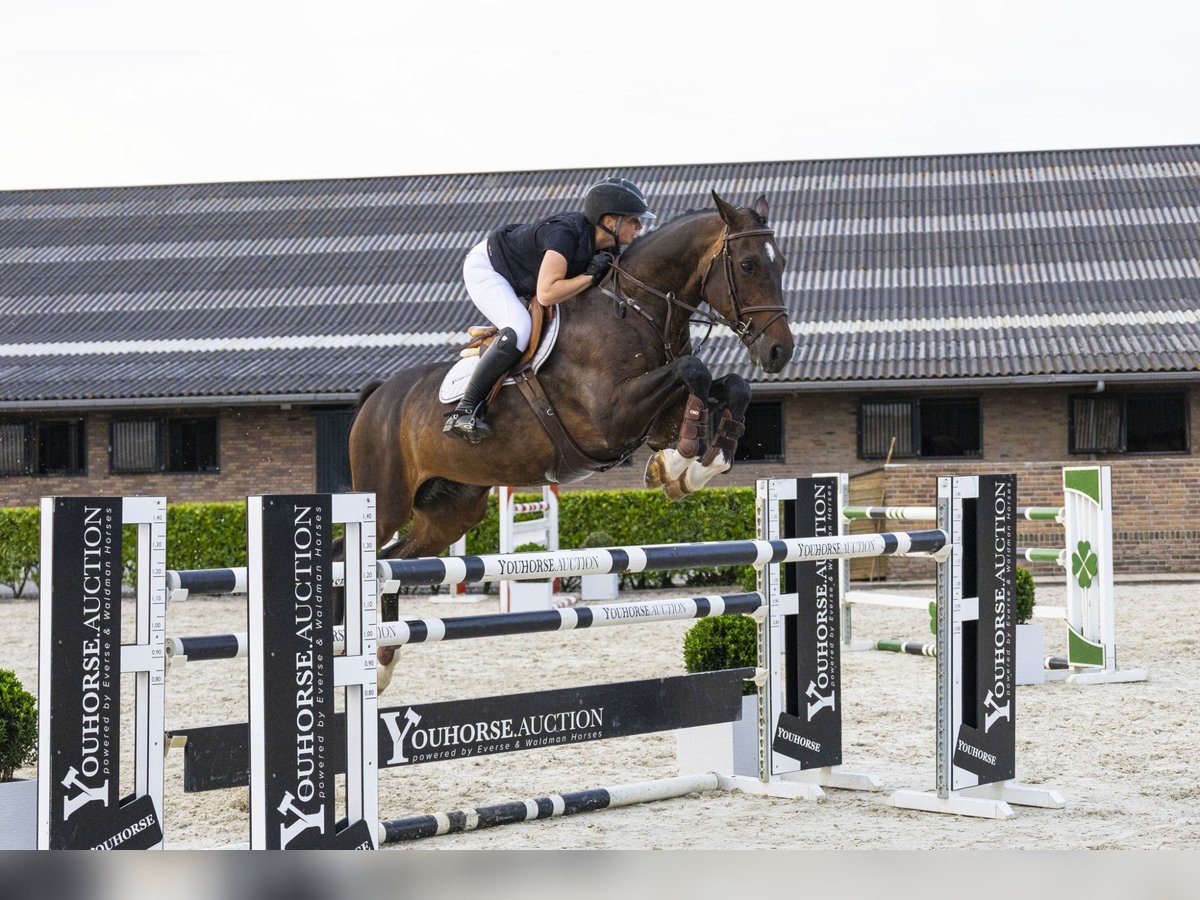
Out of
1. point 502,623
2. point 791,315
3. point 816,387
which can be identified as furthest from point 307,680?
point 791,315

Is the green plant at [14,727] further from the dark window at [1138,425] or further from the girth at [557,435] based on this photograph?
the dark window at [1138,425]

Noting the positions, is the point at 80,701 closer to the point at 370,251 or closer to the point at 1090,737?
the point at 1090,737

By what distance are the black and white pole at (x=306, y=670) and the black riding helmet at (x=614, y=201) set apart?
2182 mm

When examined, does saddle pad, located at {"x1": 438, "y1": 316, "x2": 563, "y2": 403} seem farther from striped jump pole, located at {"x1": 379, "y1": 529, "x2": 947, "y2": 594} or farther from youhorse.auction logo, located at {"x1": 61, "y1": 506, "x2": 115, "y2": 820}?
youhorse.auction logo, located at {"x1": 61, "y1": 506, "x2": 115, "y2": 820}

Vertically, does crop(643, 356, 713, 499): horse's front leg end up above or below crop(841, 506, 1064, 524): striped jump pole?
above

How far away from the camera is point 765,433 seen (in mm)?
19484

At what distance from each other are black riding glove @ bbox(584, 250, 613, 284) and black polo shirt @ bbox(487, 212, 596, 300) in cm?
2

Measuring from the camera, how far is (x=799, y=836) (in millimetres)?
5066

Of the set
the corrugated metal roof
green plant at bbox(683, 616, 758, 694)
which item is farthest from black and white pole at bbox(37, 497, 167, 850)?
the corrugated metal roof

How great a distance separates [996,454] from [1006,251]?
4.94 meters

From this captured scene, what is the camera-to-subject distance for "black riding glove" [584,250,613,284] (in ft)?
19.3

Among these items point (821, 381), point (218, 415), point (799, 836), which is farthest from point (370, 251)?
point (799, 836)

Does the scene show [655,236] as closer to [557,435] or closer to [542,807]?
[557,435]

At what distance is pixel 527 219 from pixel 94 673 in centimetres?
2087
